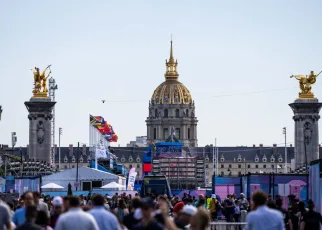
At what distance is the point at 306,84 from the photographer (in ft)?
487

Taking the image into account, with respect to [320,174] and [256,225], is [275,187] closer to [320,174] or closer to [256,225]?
[320,174]

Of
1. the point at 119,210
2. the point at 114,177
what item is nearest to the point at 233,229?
the point at 119,210

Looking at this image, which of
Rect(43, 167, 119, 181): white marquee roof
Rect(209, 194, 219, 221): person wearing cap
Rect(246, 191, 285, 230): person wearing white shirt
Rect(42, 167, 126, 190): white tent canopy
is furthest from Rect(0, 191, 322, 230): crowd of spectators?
Rect(43, 167, 119, 181): white marquee roof

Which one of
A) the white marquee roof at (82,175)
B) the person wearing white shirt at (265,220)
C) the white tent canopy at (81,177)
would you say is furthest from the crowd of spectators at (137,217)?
the white marquee roof at (82,175)

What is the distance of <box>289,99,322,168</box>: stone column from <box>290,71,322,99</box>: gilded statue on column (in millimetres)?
756

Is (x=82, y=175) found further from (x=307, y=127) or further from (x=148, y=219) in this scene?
(x=148, y=219)

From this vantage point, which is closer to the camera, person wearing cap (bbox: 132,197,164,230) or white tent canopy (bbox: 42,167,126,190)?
person wearing cap (bbox: 132,197,164,230)

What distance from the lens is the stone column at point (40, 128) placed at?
146 metres

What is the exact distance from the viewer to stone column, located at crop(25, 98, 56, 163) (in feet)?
479

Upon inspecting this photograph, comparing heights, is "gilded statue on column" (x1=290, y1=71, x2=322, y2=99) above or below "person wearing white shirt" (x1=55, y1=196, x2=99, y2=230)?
above

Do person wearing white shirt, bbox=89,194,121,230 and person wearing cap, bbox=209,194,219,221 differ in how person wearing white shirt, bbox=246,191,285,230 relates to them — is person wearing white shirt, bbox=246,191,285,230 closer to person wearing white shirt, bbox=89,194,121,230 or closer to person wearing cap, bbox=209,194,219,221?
person wearing white shirt, bbox=89,194,121,230

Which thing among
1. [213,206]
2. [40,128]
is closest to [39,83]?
[40,128]

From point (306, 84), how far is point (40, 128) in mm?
33464

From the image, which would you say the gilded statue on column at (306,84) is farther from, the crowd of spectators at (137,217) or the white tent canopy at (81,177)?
the crowd of spectators at (137,217)
